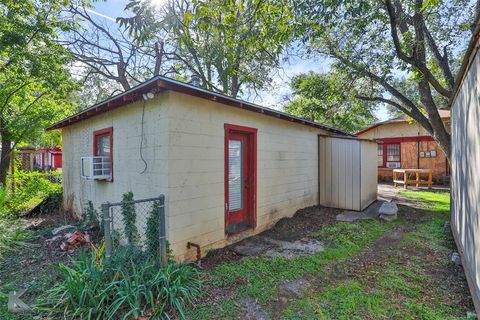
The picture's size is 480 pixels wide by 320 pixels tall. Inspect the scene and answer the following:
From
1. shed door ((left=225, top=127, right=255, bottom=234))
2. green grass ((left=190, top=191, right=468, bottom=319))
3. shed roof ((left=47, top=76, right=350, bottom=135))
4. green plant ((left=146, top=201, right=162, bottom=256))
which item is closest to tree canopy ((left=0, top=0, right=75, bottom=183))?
shed roof ((left=47, top=76, right=350, bottom=135))

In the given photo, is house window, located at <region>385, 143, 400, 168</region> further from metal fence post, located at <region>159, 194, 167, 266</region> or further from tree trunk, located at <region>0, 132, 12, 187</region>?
tree trunk, located at <region>0, 132, 12, 187</region>


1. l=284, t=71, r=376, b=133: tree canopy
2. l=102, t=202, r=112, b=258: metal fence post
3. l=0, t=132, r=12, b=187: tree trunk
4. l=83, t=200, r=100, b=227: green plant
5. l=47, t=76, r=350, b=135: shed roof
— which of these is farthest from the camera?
l=0, t=132, r=12, b=187: tree trunk

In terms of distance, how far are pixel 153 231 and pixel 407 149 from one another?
1565 cm

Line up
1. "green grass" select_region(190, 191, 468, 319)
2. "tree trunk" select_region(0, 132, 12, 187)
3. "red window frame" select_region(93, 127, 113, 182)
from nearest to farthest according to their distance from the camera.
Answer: "green grass" select_region(190, 191, 468, 319) < "red window frame" select_region(93, 127, 113, 182) < "tree trunk" select_region(0, 132, 12, 187)

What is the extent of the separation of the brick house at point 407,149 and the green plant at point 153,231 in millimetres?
13989

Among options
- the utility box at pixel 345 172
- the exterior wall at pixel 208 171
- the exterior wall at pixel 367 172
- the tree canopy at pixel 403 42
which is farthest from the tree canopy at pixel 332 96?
the exterior wall at pixel 208 171

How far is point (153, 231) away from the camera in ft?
12.9

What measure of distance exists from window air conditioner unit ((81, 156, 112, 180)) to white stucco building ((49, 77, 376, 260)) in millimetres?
78

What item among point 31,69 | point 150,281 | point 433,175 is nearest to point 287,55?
point 150,281

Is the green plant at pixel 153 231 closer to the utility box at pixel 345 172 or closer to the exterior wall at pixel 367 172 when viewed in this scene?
the utility box at pixel 345 172

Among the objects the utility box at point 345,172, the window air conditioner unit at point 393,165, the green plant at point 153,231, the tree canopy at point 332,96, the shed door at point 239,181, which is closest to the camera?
the green plant at point 153,231

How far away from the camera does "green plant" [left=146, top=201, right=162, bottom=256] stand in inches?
152

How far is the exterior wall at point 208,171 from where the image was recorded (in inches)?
153

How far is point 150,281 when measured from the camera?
3061mm
